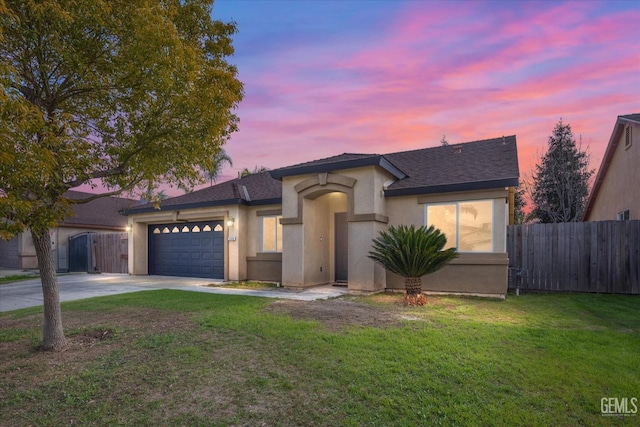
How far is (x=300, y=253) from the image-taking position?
11.6 m

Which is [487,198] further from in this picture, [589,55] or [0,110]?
[0,110]

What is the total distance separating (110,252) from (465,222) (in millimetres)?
17738

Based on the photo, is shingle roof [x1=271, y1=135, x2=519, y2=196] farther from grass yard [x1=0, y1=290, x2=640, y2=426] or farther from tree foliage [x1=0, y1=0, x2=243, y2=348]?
tree foliage [x1=0, y1=0, x2=243, y2=348]

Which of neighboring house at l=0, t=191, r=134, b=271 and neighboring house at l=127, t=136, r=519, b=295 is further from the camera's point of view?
neighboring house at l=0, t=191, r=134, b=271

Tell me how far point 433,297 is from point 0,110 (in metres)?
9.61

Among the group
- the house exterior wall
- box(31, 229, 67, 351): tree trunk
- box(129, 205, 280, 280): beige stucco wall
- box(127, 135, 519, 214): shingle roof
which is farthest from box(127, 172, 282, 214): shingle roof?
box(31, 229, 67, 351): tree trunk

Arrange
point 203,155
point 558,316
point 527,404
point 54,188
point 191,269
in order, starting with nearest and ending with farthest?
1. point 527,404
2. point 54,188
3. point 203,155
4. point 558,316
5. point 191,269

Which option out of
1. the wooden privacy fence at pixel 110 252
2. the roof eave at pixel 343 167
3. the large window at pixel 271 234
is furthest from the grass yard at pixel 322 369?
the wooden privacy fence at pixel 110 252

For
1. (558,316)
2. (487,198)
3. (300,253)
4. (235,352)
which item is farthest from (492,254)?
(235,352)

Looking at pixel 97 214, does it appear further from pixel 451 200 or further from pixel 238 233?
pixel 451 200

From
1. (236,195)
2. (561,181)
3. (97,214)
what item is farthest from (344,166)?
(561,181)

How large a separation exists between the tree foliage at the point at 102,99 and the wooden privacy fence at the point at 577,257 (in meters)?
9.59

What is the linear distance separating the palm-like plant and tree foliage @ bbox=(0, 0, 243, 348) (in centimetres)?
477

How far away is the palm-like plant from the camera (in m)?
8.43
